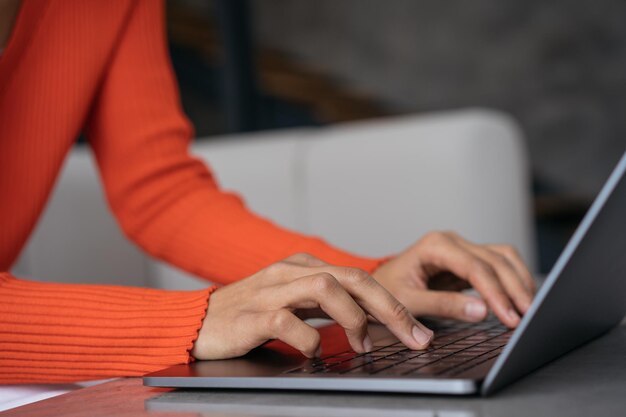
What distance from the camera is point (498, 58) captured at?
4.50m

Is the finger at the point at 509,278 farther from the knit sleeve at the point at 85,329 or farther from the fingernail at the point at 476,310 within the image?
the knit sleeve at the point at 85,329

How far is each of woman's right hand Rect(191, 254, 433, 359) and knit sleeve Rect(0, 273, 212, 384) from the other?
33 mm

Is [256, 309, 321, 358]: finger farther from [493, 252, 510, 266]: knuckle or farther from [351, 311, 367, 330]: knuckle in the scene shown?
[493, 252, 510, 266]: knuckle

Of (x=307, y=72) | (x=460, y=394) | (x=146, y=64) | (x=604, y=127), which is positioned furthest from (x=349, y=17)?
(x=460, y=394)

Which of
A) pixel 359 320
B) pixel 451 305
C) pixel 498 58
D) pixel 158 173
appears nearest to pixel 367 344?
pixel 359 320

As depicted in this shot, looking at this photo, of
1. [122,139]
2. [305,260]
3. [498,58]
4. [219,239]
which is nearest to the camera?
[305,260]

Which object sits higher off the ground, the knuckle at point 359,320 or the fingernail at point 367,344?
the knuckle at point 359,320

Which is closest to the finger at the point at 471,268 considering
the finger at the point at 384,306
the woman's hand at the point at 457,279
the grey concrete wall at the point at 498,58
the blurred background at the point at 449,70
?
the woman's hand at the point at 457,279

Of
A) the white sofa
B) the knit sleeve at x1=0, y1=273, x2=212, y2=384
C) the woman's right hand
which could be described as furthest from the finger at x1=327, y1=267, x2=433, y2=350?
the white sofa

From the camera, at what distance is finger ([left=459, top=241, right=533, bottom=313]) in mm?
777

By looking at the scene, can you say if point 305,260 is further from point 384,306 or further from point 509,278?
point 509,278

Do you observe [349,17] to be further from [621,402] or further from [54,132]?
[621,402]

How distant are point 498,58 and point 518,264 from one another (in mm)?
3858

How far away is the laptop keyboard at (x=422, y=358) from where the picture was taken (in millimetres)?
518
